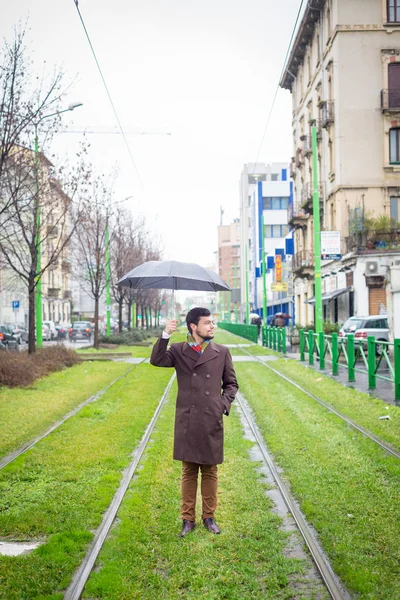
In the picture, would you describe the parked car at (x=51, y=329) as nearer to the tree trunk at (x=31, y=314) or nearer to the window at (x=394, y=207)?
the window at (x=394, y=207)

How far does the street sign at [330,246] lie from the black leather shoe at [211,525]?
20.8 meters

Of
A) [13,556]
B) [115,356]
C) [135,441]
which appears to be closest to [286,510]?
[13,556]

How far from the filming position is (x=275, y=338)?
34.2 meters

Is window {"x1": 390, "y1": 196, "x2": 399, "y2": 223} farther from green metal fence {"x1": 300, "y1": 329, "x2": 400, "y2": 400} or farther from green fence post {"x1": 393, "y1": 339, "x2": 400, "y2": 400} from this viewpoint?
green fence post {"x1": 393, "y1": 339, "x2": 400, "y2": 400}

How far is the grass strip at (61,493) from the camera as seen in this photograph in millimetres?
4730

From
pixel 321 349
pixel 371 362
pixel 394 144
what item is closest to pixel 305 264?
pixel 394 144

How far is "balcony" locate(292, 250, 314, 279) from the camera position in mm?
43375

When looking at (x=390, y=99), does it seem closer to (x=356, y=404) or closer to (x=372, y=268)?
(x=372, y=268)

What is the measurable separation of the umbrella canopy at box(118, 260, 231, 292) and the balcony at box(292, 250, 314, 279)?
1414 inches

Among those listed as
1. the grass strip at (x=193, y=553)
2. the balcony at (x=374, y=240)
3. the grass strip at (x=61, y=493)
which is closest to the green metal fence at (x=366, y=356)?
the grass strip at (x=61, y=493)

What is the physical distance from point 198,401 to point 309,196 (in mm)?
38559

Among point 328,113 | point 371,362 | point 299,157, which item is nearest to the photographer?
point 371,362

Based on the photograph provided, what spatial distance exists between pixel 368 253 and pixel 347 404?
72.3 ft

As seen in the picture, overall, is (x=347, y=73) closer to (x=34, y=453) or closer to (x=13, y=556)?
(x=34, y=453)
